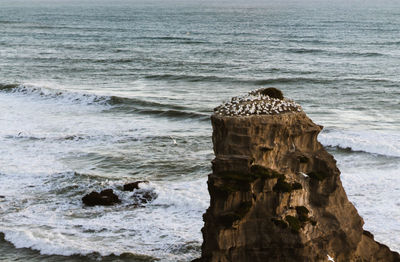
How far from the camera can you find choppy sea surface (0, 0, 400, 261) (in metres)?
20.5

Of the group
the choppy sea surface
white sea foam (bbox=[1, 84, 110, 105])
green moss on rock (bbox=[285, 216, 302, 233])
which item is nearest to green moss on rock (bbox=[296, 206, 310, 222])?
green moss on rock (bbox=[285, 216, 302, 233])

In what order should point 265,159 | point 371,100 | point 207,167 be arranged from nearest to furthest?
point 265,159, point 207,167, point 371,100

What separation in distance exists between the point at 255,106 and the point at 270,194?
1.82 metres

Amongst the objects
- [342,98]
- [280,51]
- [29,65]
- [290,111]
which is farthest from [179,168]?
[280,51]

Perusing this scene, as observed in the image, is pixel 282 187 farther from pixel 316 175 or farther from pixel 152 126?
pixel 152 126

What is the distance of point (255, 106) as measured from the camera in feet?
42.2

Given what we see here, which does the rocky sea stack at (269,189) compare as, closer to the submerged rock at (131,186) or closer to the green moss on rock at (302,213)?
the green moss on rock at (302,213)

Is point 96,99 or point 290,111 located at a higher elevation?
point 290,111

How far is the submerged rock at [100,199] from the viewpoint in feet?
75.0

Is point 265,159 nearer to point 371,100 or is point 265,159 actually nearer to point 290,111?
point 290,111

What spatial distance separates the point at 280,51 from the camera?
67.6 metres

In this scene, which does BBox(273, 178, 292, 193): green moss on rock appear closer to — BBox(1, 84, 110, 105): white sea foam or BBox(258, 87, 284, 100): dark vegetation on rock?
BBox(258, 87, 284, 100): dark vegetation on rock

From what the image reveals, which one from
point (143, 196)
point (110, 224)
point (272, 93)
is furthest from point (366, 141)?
point (272, 93)

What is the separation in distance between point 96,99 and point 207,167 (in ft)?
56.7
